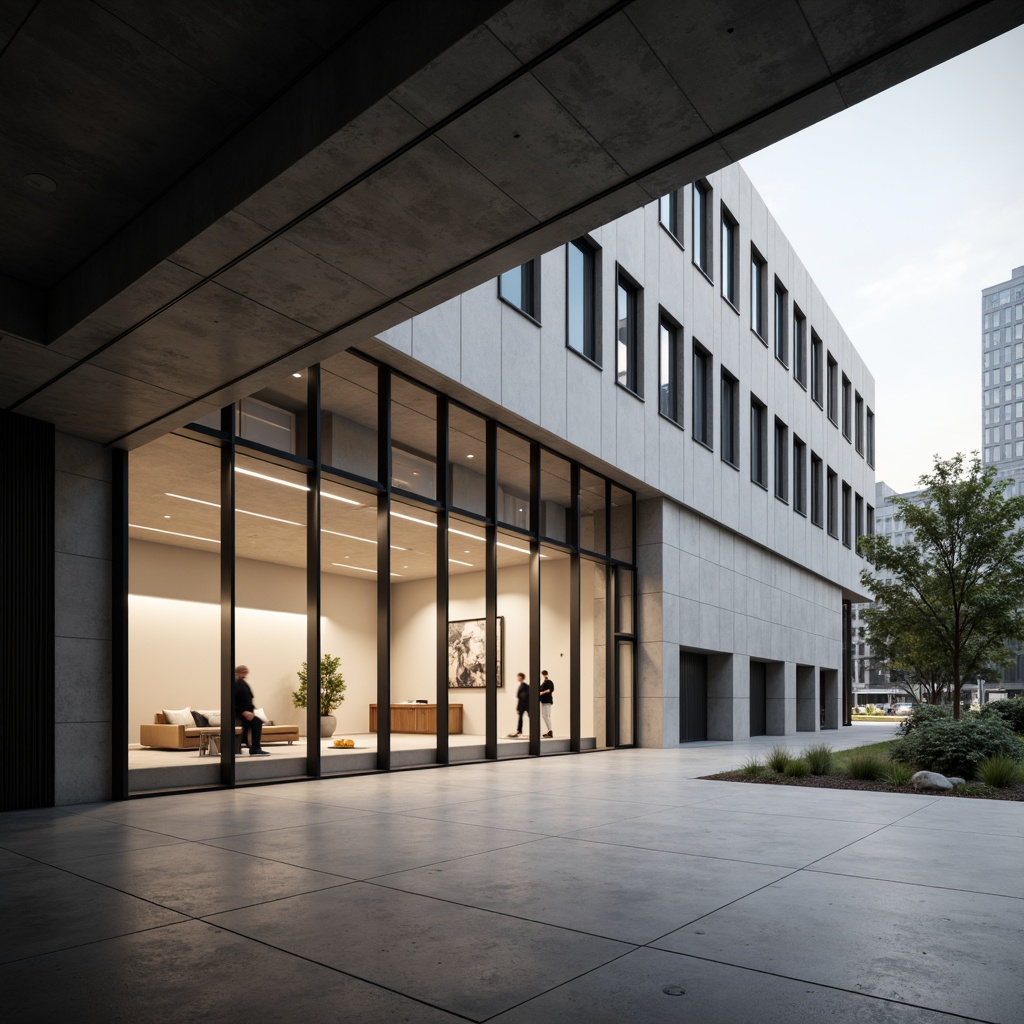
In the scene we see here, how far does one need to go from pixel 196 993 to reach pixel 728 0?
500 centimetres

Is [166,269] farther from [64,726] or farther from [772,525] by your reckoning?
[772,525]

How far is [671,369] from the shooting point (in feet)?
77.8

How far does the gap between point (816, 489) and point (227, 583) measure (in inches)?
1112

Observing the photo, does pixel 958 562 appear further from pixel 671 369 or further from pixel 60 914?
pixel 60 914

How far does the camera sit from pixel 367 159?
5.38m

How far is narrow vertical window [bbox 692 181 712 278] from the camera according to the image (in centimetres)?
2497

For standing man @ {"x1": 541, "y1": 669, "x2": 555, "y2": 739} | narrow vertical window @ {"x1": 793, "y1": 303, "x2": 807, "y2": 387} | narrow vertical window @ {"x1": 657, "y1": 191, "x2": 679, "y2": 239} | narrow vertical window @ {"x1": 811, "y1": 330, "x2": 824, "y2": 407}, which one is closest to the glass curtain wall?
standing man @ {"x1": 541, "y1": 669, "x2": 555, "y2": 739}

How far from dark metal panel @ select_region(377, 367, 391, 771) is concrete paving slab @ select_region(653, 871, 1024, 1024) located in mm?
8927

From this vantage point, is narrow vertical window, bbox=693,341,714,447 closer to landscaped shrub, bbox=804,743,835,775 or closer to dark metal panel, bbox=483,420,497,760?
dark metal panel, bbox=483,420,497,760

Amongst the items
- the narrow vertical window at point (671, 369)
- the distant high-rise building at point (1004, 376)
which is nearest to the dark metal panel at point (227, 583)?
the narrow vertical window at point (671, 369)

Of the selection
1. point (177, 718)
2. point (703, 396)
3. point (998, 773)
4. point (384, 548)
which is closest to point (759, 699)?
point (703, 396)

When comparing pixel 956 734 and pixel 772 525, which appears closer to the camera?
pixel 956 734

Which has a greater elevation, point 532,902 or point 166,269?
point 166,269

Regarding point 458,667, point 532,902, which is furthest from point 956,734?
point 458,667
